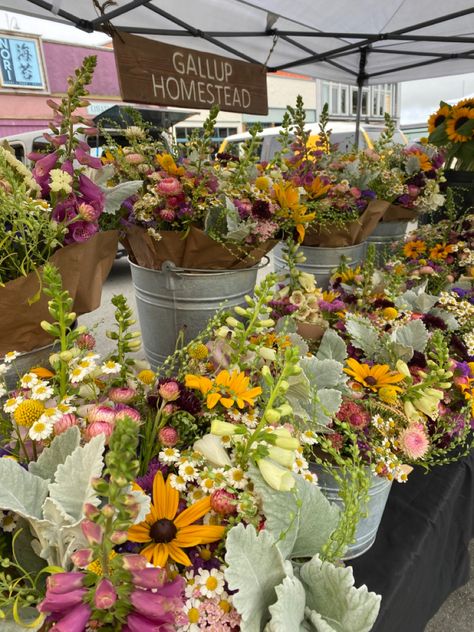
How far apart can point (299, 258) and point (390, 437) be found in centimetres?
59

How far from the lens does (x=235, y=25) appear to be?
7.61 ft

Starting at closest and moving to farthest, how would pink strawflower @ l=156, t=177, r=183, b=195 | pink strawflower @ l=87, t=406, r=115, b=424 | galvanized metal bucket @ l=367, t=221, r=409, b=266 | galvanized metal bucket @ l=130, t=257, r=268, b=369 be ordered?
pink strawflower @ l=87, t=406, r=115, b=424, pink strawflower @ l=156, t=177, r=183, b=195, galvanized metal bucket @ l=130, t=257, r=268, b=369, galvanized metal bucket @ l=367, t=221, r=409, b=266

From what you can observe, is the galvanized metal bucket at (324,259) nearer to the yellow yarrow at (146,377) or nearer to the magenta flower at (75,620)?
the yellow yarrow at (146,377)

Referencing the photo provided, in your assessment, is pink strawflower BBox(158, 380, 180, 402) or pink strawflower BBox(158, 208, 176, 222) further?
pink strawflower BBox(158, 208, 176, 222)

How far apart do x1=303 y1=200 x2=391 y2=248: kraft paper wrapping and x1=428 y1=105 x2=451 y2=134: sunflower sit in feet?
2.06

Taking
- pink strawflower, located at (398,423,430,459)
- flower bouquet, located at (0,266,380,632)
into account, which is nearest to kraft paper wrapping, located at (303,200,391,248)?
pink strawflower, located at (398,423,430,459)

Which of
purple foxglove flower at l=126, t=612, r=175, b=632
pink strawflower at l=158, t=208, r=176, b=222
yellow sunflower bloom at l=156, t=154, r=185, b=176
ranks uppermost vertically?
yellow sunflower bloom at l=156, t=154, r=185, b=176

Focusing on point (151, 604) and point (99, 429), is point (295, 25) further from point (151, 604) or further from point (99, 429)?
point (151, 604)

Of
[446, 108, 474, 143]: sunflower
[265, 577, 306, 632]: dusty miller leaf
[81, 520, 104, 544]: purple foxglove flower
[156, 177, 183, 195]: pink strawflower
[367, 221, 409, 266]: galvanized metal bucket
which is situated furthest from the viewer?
[367, 221, 409, 266]: galvanized metal bucket

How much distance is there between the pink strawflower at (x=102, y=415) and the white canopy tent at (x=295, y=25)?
157 cm

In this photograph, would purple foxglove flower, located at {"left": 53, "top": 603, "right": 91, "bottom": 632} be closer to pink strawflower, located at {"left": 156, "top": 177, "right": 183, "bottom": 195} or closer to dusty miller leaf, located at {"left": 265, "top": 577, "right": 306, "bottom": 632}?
dusty miller leaf, located at {"left": 265, "top": 577, "right": 306, "bottom": 632}

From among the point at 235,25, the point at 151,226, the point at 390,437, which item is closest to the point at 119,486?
the point at 390,437

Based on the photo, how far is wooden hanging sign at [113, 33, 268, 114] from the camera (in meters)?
1.17

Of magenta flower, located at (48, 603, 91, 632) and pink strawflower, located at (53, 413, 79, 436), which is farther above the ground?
pink strawflower, located at (53, 413, 79, 436)
